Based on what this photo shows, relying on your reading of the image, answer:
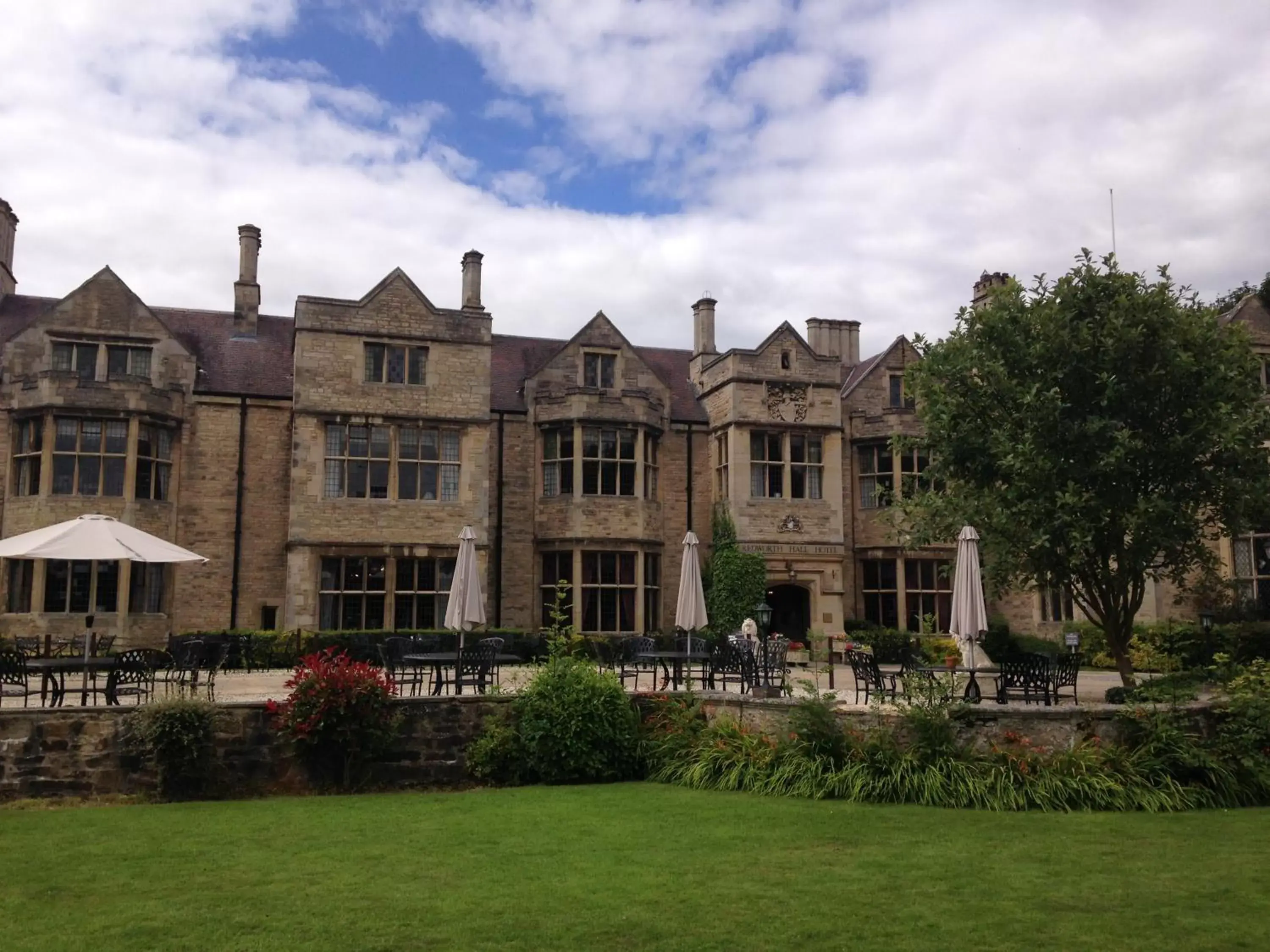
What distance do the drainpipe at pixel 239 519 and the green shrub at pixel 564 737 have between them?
13253 mm

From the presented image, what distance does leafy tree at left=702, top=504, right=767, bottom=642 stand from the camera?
1105 inches

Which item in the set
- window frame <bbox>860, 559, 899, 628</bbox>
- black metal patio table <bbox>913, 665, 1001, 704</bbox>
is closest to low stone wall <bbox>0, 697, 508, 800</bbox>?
black metal patio table <bbox>913, 665, 1001, 704</bbox>

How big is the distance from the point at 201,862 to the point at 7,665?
6.29 metres

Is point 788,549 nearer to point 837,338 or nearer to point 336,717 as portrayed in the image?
point 837,338

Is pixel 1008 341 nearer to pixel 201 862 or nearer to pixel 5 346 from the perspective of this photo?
pixel 201 862

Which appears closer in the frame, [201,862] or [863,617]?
[201,862]

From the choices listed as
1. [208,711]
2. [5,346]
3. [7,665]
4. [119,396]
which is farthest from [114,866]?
[5,346]

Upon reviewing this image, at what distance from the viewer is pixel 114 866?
9805mm

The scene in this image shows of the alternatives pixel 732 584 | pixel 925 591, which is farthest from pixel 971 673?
pixel 925 591

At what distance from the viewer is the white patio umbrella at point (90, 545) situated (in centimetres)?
1577

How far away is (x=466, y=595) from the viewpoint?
17172 mm

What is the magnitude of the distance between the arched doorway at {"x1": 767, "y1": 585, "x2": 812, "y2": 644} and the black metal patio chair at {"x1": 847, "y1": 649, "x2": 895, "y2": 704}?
13.8 meters

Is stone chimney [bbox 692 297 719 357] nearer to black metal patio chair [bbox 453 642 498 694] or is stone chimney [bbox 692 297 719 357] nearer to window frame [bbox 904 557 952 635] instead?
window frame [bbox 904 557 952 635]

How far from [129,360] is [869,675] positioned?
63.7 feet
